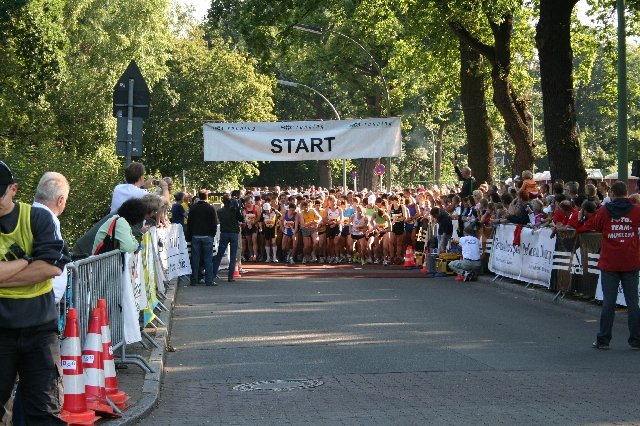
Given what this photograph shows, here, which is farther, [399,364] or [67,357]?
[399,364]

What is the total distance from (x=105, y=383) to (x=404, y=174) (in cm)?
8359

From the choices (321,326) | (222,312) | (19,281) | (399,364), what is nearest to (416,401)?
(399,364)

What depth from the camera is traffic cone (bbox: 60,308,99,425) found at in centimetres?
788

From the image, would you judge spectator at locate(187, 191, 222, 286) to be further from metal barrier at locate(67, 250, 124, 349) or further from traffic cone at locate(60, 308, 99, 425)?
traffic cone at locate(60, 308, 99, 425)

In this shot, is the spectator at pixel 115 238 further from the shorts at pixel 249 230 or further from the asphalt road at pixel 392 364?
the shorts at pixel 249 230

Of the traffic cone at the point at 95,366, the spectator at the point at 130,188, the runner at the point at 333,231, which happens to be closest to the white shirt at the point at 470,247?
the runner at the point at 333,231

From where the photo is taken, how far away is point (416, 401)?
963 centimetres

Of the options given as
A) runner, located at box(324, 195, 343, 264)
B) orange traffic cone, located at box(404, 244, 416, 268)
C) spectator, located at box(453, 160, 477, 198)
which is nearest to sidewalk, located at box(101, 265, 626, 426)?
spectator, located at box(453, 160, 477, 198)

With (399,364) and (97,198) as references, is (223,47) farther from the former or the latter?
(399,364)

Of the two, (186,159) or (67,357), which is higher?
(186,159)

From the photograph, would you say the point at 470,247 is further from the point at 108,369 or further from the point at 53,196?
the point at 53,196

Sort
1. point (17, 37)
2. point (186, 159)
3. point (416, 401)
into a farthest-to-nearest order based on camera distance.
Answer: point (186, 159) < point (17, 37) < point (416, 401)

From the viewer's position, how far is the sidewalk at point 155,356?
9.23 m

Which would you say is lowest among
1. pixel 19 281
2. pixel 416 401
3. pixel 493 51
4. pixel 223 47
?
pixel 416 401
